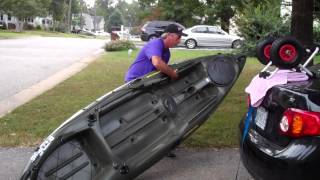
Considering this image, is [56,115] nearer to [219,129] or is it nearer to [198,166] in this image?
[219,129]

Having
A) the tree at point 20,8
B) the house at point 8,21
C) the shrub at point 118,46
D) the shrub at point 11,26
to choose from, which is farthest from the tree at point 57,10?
the shrub at point 118,46

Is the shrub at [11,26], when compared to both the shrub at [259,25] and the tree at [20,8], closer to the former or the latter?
the tree at [20,8]

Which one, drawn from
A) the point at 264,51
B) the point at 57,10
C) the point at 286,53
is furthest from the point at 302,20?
the point at 57,10

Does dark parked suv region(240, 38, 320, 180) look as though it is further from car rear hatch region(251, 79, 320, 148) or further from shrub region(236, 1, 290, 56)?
shrub region(236, 1, 290, 56)

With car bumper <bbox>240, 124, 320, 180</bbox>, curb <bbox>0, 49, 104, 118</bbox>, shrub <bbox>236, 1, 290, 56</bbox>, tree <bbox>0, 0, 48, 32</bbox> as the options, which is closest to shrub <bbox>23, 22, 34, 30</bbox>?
tree <bbox>0, 0, 48, 32</bbox>

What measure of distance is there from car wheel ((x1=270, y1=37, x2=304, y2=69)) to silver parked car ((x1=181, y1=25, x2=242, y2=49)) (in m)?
26.9

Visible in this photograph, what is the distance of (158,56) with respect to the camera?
585 cm

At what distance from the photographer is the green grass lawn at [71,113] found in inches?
275

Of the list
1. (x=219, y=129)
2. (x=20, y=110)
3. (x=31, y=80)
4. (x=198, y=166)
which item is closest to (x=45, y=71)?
(x=31, y=80)

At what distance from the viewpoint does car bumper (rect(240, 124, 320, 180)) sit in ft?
12.5

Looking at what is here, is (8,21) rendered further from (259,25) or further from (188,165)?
(188,165)

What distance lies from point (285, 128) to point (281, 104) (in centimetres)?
20

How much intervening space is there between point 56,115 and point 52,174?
3.76 meters

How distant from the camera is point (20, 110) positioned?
9.02 metres
